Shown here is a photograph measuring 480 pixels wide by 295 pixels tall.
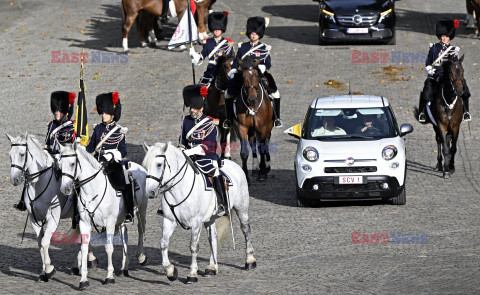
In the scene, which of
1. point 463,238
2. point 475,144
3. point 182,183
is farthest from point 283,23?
point 182,183

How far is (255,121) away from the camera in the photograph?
67.3 feet

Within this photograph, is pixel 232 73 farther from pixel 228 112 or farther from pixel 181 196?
pixel 181 196

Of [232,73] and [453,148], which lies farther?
[453,148]

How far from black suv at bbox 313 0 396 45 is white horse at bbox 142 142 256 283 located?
62.1ft

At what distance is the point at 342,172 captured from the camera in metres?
17.8

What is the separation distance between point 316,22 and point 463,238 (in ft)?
75.5

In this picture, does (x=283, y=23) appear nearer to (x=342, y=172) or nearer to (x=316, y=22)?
(x=316, y=22)

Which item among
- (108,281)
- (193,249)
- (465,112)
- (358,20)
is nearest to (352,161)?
(465,112)

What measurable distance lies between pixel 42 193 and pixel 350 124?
23.4ft

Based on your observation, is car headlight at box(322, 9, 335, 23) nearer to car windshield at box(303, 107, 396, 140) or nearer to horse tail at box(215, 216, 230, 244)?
car windshield at box(303, 107, 396, 140)

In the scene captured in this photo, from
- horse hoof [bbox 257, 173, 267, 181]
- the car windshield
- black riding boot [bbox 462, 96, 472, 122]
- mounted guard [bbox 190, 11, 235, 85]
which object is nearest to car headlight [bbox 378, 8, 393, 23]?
black riding boot [bbox 462, 96, 472, 122]

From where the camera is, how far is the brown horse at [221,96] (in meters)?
20.8

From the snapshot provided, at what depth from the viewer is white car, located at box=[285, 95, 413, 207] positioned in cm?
1770

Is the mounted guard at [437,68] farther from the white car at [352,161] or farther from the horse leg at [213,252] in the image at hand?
the horse leg at [213,252]
